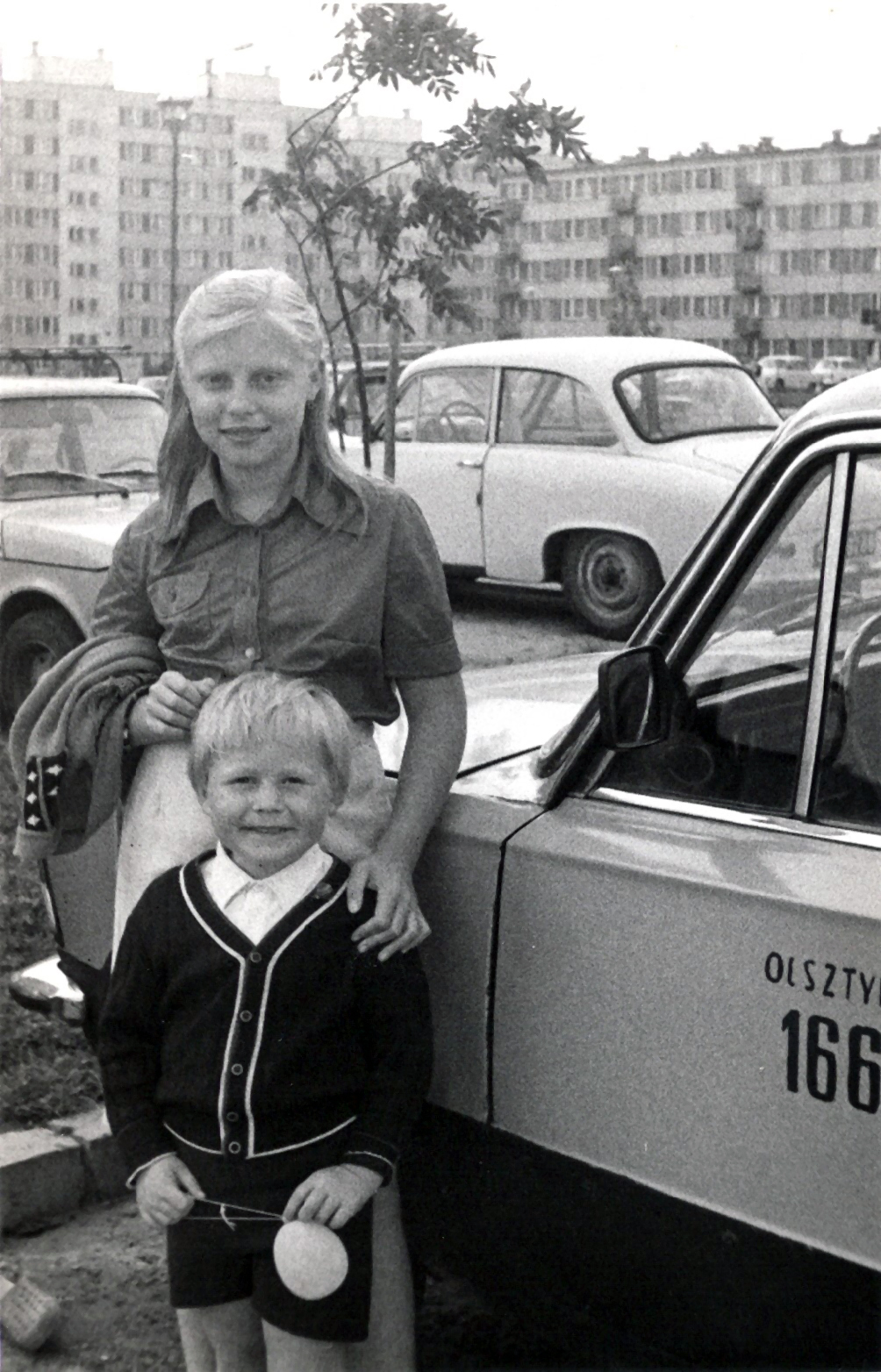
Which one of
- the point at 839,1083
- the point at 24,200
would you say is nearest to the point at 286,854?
the point at 839,1083

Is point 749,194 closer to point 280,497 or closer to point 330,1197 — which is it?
point 280,497

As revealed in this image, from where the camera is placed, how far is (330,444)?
2119mm

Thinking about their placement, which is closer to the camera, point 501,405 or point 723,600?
point 723,600

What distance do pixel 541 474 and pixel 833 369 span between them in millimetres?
3379

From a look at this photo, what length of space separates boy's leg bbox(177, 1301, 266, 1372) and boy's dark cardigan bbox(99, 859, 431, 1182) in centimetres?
22

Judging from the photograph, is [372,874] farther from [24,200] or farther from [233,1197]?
[24,200]

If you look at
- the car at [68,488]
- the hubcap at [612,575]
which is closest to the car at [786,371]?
the hubcap at [612,575]

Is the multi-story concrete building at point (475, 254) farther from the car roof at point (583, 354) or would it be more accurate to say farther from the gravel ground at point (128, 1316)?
the gravel ground at point (128, 1316)

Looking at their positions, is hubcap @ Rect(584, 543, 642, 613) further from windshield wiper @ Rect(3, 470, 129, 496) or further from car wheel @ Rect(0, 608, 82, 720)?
car wheel @ Rect(0, 608, 82, 720)

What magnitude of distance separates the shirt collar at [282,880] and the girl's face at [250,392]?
1.62ft

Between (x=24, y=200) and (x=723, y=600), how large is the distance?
6.28 ft

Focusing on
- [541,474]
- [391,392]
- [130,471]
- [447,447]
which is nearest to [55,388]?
[130,471]

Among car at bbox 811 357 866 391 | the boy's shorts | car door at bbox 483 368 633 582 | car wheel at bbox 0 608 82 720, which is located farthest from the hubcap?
the boy's shorts

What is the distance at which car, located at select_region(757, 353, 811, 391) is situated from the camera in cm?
278
